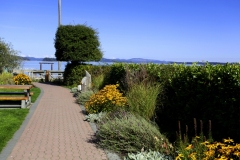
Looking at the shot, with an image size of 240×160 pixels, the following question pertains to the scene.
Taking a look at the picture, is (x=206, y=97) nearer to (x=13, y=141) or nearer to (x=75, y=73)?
(x=13, y=141)

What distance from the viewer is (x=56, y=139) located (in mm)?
6859

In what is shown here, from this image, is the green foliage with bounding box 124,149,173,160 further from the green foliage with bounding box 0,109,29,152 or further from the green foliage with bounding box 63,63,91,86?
the green foliage with bounding box 63,63,91,86

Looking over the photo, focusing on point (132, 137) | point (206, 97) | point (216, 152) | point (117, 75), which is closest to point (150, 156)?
point (132, 137)

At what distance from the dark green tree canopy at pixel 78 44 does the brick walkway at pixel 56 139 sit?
36.9ft

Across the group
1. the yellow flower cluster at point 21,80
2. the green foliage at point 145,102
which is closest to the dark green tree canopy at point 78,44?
the yellow flower cluster at point 21,80

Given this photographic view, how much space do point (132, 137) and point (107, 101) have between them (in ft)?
10.5

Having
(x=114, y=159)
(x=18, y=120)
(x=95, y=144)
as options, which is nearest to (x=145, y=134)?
(x=114, y=159)

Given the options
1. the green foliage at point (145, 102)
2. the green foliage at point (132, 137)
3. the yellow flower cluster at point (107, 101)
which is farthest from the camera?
the yellow flower cluster at point (107, 101)

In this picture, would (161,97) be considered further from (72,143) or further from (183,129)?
(72,143)

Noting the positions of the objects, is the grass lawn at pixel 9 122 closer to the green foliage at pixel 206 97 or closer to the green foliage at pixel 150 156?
the green foliage at pixel 150 156

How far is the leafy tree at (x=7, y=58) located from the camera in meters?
24.2

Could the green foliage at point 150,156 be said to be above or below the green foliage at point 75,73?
below

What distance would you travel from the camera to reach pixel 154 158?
490 cm

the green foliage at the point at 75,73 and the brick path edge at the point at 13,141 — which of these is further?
the green foliage at the point at 75,73
